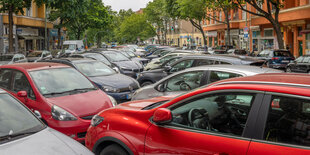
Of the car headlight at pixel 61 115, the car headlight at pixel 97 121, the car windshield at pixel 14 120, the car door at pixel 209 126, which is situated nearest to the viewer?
the car door at pixel 209 126

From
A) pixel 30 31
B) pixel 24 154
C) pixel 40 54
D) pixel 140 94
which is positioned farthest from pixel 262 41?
pixel 24 154

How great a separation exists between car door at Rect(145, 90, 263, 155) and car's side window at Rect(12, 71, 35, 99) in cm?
419

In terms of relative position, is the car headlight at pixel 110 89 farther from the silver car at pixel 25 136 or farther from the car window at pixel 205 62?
the silver car at pixel 25 136

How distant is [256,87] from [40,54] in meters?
26.4

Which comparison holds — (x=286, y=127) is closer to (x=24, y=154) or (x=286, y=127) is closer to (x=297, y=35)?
(x=24, y=154)

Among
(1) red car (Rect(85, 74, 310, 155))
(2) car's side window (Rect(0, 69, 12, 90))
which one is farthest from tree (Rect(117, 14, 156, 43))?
(1) red car (Rect(85, 74, 310, 155))

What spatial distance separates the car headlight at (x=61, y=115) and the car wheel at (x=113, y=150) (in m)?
2.17

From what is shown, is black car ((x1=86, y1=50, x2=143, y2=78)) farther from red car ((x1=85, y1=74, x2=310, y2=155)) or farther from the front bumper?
red car ((x1=85, y1=74, x2=310, y2=155))

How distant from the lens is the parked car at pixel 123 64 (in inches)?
655

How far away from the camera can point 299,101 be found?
123 inches

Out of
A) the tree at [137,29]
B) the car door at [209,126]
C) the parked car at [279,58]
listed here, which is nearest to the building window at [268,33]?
the parked car at [279,58]

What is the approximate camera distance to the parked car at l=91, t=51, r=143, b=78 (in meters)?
16.6

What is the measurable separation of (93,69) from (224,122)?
854 centimetres

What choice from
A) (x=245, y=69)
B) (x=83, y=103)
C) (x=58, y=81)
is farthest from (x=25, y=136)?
(x=245, y=69)
